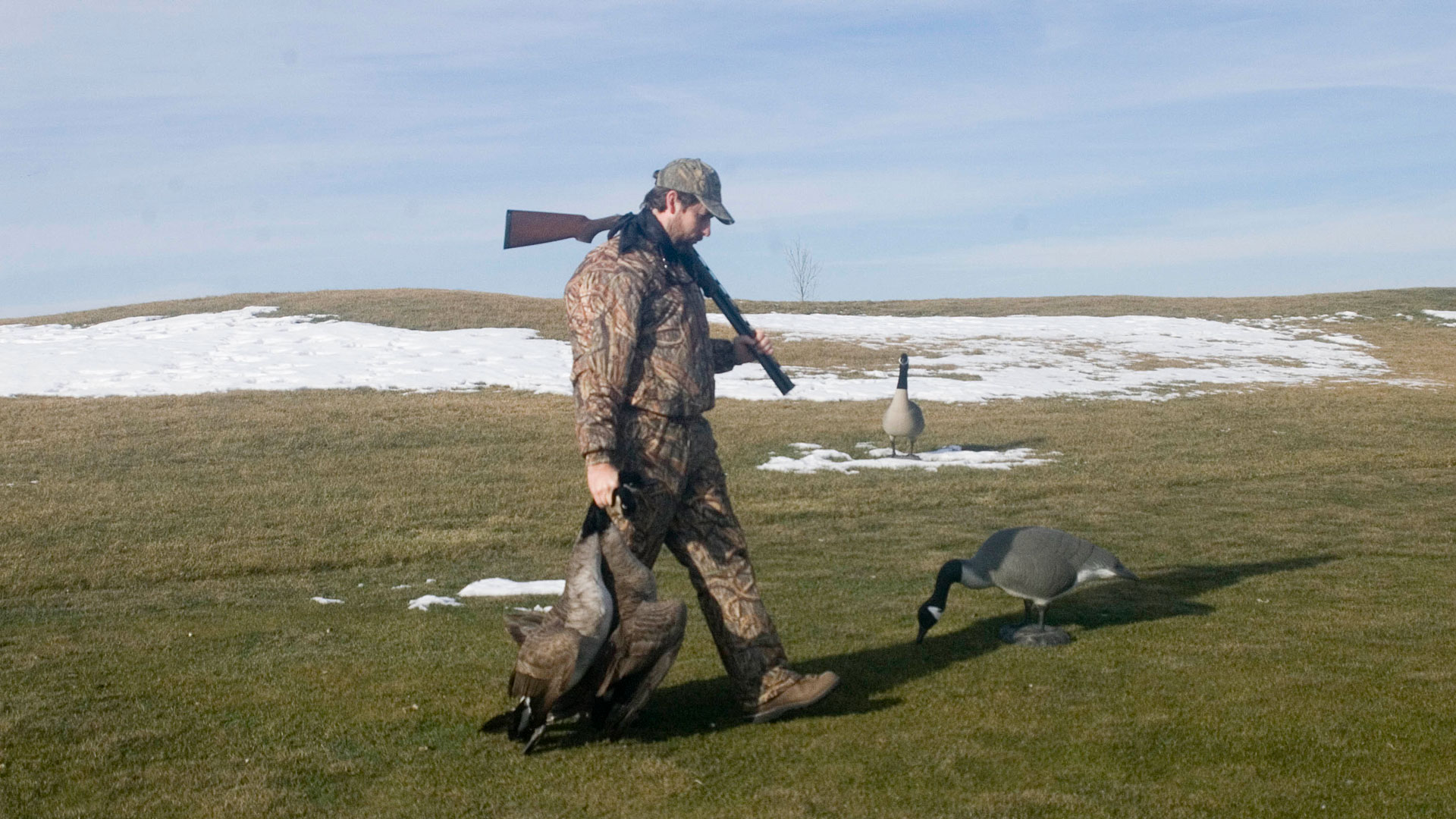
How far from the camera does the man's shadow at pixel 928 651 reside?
6324mm

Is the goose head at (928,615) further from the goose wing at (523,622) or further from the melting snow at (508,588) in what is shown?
the melting snow at (508,588)

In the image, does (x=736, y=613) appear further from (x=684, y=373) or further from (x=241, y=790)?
(x=241, y=790)

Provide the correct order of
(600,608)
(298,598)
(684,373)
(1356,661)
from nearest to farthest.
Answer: (600,608) → (684,373) → (1356,661) → (298,598)

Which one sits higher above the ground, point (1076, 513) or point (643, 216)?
point (643, 216)

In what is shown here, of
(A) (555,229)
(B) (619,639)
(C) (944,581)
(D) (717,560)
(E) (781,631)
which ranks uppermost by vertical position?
(A) (555,229)

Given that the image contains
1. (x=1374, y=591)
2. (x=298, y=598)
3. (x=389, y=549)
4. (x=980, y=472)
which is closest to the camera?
(x=1374, y=591)

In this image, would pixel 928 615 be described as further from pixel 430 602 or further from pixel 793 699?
pixel 430 602

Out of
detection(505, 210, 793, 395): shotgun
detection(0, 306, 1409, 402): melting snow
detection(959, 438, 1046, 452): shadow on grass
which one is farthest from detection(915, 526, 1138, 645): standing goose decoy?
detection(0, 306, 1409, 402): melting snow

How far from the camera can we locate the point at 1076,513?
1405cm

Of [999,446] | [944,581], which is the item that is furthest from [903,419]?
[944,581]

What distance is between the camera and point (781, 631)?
8.34 metres

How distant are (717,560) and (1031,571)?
2.46 m

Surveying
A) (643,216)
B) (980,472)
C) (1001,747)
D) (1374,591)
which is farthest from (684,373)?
(980,472)

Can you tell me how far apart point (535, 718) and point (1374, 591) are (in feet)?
22.6
